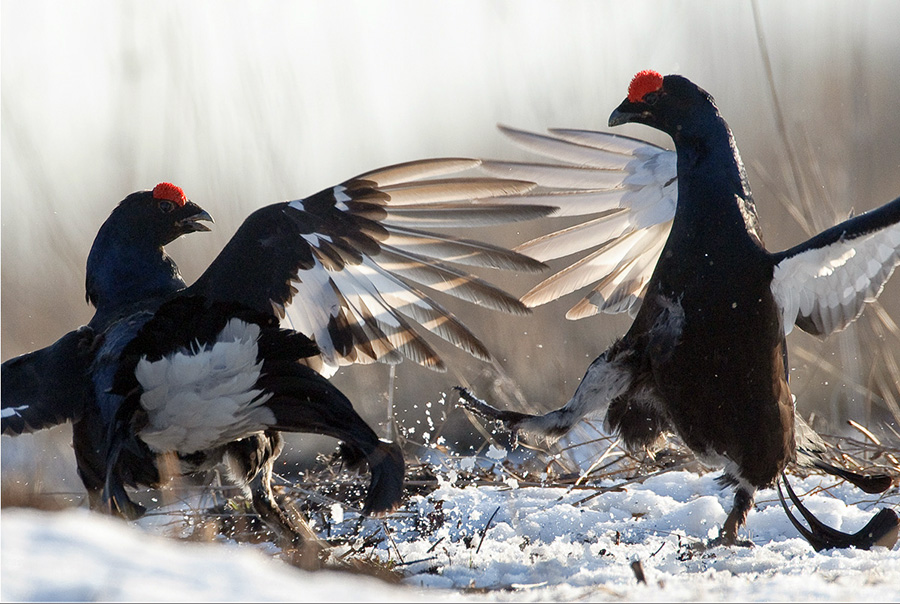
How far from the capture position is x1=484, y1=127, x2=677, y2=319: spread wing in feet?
12.8

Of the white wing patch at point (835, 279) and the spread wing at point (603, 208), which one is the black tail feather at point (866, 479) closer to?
the white wing patch at point (835, 279)

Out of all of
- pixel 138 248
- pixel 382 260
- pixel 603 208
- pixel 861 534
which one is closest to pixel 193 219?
pixel 138 248

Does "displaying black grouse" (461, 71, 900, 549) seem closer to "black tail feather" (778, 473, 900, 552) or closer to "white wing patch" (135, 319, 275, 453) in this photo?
"black tail feather" (778, 473, 900, 552)

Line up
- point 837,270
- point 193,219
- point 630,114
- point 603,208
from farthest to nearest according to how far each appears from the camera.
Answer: point 603,208, point 193,219, point 630,114, point 837,270

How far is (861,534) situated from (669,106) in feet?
5.05

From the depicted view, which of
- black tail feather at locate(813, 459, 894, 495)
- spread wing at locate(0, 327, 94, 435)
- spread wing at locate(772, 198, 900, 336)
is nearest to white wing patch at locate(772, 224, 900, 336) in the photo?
spread wing at locate(772, 198, 900, 336)

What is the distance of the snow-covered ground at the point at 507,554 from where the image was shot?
1586 mm

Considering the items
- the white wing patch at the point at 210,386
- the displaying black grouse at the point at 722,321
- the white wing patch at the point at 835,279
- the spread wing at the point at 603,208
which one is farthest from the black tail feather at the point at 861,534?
the white wing patch at the point at 210,386

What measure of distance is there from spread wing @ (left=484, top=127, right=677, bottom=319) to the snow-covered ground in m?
0.82

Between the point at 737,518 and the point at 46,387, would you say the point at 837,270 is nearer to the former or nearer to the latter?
the point at 737,518

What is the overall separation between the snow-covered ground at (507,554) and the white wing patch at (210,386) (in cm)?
39

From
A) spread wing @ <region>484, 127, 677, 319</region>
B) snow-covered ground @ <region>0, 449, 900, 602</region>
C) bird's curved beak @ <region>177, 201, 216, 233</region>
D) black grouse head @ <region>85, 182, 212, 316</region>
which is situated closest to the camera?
snow-covered ground @ <region>0, 449, 900, 602</region>

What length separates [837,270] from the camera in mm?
3135

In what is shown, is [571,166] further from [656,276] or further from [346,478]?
[346,478]
